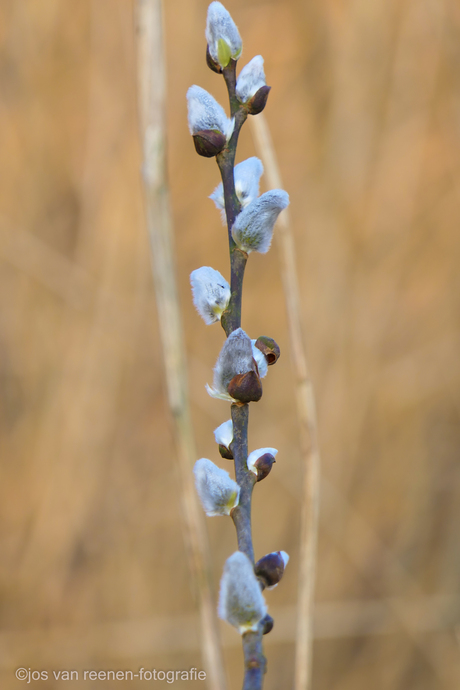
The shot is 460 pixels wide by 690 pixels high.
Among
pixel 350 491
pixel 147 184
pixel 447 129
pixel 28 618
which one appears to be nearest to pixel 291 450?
pixel 350 491

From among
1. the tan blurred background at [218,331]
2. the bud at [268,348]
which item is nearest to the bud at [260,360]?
the bud at [268,348]

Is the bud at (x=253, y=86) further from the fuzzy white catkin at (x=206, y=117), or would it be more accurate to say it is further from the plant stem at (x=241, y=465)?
the plant stem at (x=241, y=465)

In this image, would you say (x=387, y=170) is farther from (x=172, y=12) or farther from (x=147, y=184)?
(x=147, y=184)

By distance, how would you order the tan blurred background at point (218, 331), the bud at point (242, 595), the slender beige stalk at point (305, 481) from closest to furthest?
the bud at point (242, 595)
the slender beige stalk at point (305, 481)
the tan blurred background at point (218, 331)

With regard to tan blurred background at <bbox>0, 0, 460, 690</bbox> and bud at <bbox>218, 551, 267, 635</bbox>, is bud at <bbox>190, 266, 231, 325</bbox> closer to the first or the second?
bud at <bbox>218, 551, 267, 635</bbox>

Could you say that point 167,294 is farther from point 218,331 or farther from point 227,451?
point 218,331

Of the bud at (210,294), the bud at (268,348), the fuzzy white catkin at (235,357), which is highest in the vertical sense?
the bud at (210,294)

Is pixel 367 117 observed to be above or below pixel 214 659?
above
